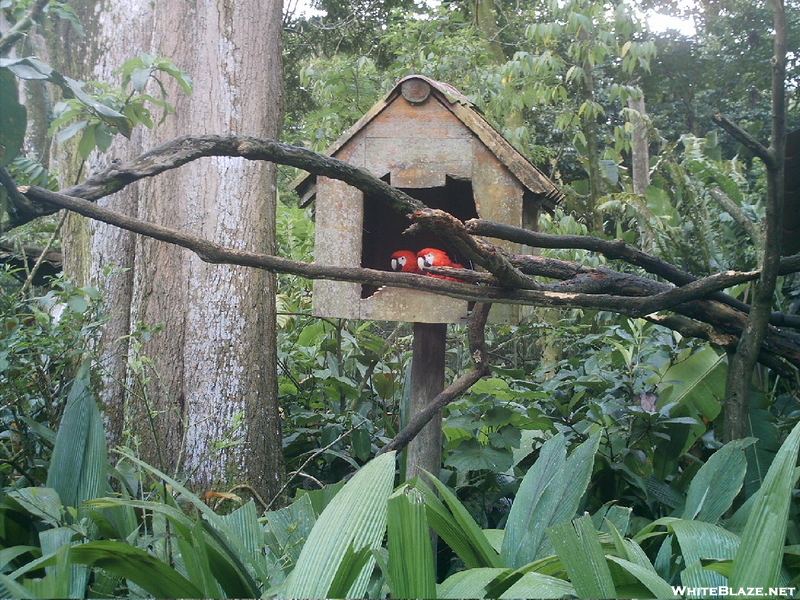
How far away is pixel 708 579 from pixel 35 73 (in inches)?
70.0

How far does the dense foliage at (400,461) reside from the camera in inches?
Result: 50.1

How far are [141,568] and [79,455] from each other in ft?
2.00

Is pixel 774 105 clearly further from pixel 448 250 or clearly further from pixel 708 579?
pixel 448 250

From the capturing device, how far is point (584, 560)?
4.11 feet

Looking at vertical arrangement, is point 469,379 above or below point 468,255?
below

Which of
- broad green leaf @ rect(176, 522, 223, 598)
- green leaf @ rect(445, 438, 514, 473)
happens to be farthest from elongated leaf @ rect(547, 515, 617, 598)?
green leaf @ rect(445, 438, 514, 473)

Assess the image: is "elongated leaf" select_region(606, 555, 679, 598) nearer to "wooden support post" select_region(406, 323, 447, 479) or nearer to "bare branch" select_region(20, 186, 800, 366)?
"bare branch" select_region(20, 186, 800, 366)

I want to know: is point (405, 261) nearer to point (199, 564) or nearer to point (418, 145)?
point (418, 145)

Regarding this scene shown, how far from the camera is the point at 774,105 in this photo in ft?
5.32

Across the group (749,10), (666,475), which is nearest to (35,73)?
(666,475)

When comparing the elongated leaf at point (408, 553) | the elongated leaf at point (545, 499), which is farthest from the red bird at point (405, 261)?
the elongated leaf at point (408, 553)

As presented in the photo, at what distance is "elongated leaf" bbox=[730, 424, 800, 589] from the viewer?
1127 mm

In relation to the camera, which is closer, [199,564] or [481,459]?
[199,564]

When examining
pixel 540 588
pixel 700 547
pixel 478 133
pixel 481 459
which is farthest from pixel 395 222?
pixel 540 588
